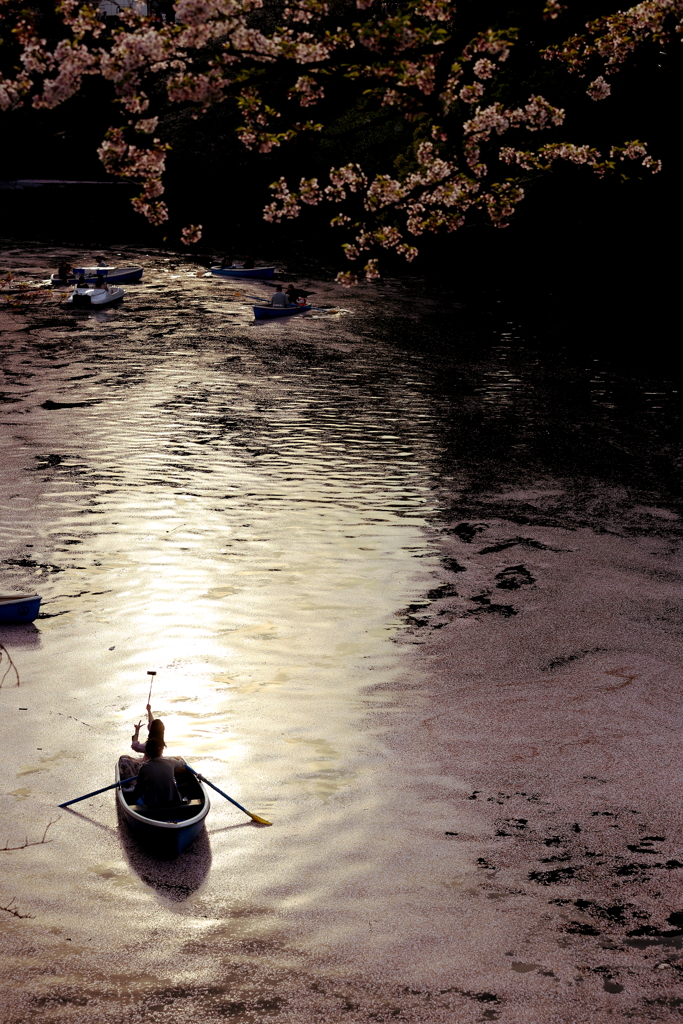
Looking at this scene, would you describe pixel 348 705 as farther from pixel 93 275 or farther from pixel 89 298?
pixel 93 275

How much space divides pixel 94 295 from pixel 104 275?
15.9ft

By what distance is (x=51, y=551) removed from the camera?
20156mm

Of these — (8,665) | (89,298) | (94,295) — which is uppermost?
(94,295)

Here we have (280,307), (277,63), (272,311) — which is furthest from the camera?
(280,307)

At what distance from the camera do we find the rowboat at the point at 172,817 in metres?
11.6

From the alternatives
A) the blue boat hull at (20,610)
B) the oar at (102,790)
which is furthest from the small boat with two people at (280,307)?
the oar at (102,790)

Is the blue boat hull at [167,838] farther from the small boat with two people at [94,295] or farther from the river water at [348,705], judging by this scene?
the small boat with two people at [94,295]

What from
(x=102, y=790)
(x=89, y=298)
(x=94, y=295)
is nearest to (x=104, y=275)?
(x=94, y=295)

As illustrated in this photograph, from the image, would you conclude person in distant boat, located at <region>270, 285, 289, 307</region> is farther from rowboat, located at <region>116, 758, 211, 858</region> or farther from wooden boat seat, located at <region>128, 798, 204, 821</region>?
wooden boat seat, located at <region>128, 798, 204, 821</region>

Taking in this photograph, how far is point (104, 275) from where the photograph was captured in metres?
49.6

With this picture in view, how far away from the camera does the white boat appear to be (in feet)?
147

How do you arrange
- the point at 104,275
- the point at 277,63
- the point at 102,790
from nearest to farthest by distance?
the point at 277,63 < the point at 102,790 < the point at 104,275

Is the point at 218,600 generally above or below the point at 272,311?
below

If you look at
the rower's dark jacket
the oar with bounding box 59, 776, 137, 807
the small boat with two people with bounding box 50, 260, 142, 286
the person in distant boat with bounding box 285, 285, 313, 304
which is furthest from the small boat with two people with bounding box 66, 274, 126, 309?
the rower's dark jacket
